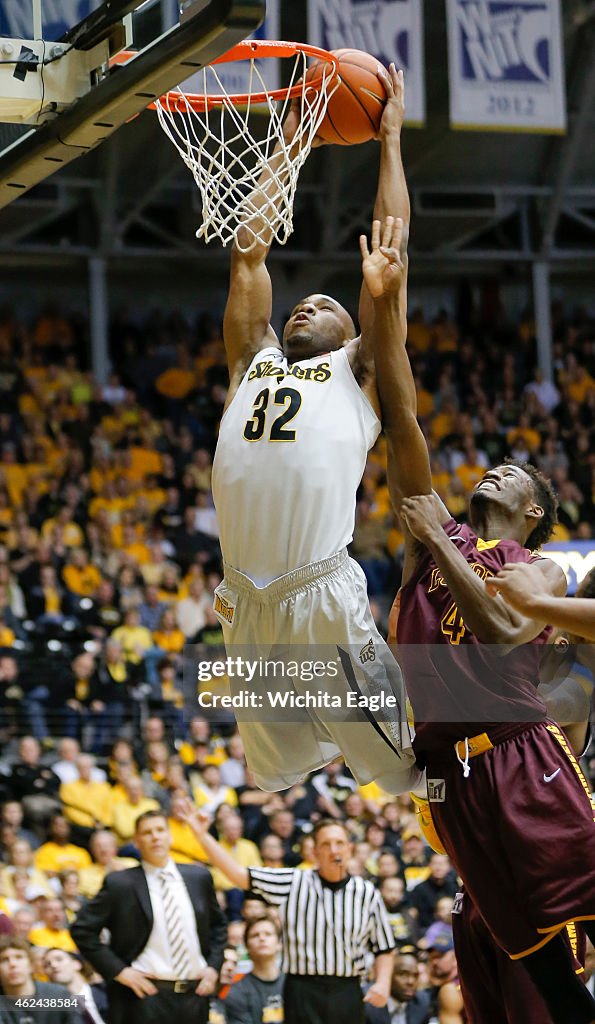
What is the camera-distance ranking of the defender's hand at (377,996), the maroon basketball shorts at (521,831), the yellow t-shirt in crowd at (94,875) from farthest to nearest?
the yellow t-shirt in crowd at (94,875)
the defender's hand at (377,996)
the maroon basketball shorts at (521,831)

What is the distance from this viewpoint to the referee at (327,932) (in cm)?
739

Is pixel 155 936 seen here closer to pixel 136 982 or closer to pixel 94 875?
pixel 136 982

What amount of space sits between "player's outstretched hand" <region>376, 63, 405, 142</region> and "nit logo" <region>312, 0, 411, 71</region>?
354 inches

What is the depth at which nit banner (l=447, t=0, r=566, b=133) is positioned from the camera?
14.7 meters

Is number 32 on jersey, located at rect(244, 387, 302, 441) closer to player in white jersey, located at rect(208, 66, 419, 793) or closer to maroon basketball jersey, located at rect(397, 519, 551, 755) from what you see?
player in white jersey, located at rect(208, 66, 419, 793)

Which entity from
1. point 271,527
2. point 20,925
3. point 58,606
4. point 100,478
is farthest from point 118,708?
point 271,527

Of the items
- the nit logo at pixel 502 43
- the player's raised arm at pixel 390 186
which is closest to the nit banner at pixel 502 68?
the nit logo at pixel 502 43

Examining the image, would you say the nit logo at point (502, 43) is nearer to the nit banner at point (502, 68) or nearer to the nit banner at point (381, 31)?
the nit banner at point (502, 68)

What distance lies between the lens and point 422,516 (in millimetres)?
4902

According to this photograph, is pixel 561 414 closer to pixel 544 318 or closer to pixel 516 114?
pixel 544 318

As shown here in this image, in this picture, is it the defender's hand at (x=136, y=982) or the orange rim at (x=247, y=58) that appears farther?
the defender's hand at (x=136, y=982)

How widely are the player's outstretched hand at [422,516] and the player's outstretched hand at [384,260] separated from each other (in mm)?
740

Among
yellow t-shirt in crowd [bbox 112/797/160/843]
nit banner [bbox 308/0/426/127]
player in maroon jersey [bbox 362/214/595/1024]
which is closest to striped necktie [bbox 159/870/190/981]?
yellow t-shirt in crowd [bbox 112/797/160/843]

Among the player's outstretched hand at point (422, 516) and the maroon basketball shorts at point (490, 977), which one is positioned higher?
the player's outstretched hand at point (422, 516)
